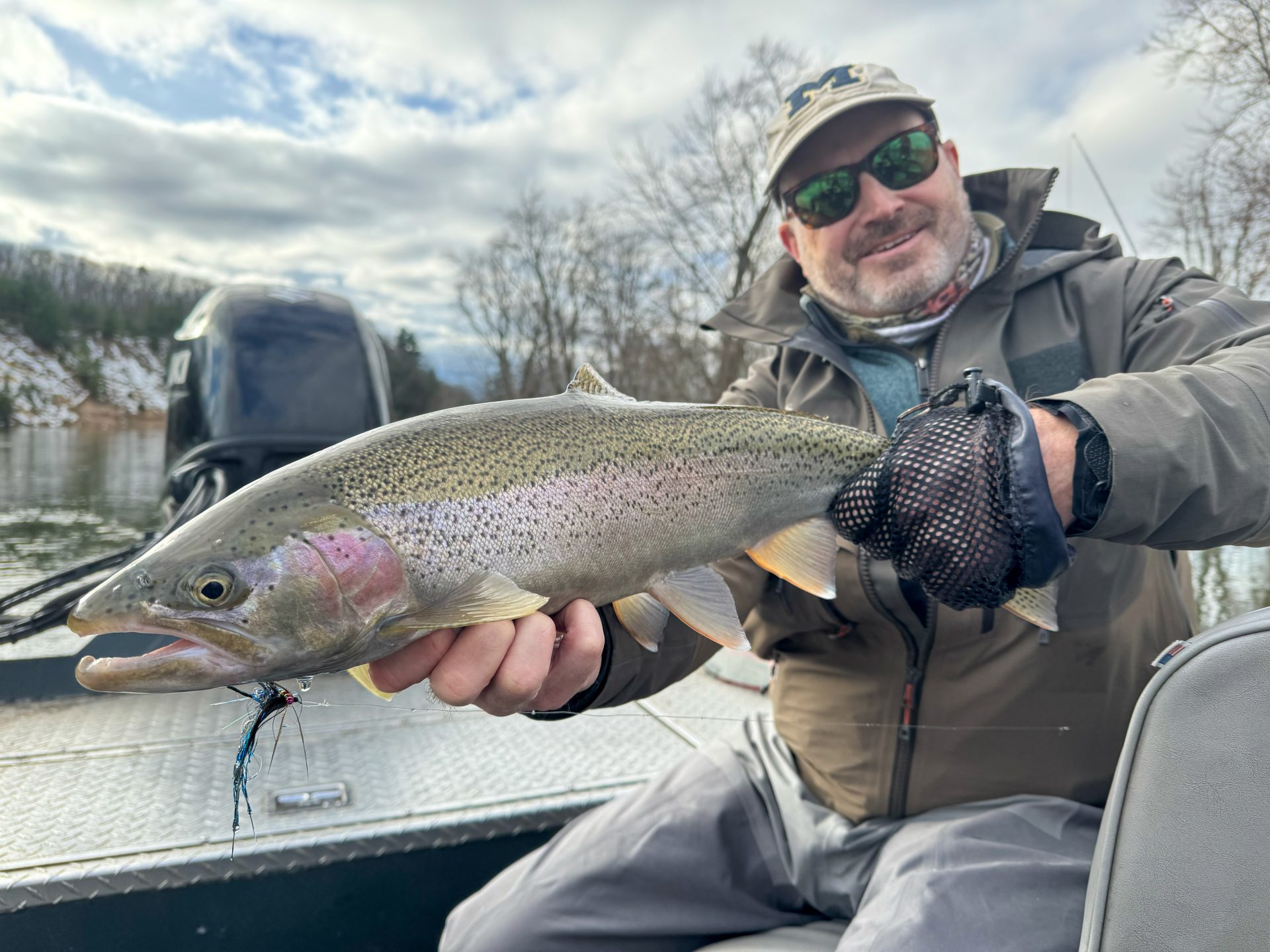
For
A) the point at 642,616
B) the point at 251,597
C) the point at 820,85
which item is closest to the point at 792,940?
the point at 642,616

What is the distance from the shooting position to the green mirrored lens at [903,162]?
2805 mm

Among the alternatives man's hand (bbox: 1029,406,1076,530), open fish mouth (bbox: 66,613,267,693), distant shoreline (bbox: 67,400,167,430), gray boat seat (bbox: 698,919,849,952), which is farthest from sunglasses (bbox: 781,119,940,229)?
distant shoreline (bbox: 67,400,167,430)

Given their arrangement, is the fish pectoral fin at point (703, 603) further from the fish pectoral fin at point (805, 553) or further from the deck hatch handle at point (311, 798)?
the deck hatch handle at point (311, 798)

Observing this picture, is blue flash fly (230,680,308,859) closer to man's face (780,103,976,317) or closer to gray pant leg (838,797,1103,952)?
gray pant leg (838,797,1103,952)

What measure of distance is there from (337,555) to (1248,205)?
36.7 ft

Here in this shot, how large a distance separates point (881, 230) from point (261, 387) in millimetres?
3175

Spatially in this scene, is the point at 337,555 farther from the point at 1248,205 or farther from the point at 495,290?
the point at 495,290

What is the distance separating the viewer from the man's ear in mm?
3201

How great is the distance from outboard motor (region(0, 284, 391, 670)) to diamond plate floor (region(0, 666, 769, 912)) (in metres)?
1.23

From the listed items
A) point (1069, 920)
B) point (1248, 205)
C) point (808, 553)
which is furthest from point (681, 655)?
point (1248, 205)

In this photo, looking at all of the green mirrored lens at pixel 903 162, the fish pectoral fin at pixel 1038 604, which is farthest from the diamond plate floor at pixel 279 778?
the green mirrored lens at pixel 903 162

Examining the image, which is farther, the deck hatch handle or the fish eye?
the deck hatch handle

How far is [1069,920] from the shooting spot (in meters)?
1.77

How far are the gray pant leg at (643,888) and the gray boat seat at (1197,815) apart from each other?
1090 mm
